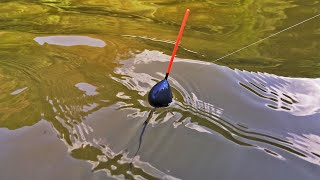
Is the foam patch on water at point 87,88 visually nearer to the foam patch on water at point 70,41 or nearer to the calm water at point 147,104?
the calm water at point 147,104

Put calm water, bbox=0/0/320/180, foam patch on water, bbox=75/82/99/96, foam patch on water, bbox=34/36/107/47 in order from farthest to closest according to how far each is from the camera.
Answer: foam patch on water, bbox=34/36/107/47
foam patch on water, bbox=75/82/99/96
calm water, bbox=0/0/320/180

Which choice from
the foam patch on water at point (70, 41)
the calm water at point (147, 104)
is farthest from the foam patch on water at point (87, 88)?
the foam patch on water at point (70, 41)

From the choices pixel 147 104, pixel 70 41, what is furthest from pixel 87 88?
pixel 70 41

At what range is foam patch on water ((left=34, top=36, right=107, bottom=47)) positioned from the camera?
2.93 m

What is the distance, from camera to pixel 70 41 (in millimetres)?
2979

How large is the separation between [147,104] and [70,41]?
1.08 m

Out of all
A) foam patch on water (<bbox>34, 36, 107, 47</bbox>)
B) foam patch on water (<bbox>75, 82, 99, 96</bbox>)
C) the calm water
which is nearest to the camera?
the calm water

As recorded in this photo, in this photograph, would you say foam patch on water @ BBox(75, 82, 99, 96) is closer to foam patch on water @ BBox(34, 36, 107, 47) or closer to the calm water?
the calm water

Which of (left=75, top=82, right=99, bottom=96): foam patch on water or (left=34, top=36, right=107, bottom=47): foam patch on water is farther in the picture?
(left=34, top=36, right=107, bottom=47): foam patch on water

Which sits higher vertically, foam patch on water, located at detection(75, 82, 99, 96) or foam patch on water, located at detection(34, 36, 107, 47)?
foam patch on water, located at detection(34, 36, 107, 47)

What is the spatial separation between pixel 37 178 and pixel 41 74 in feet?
3.10

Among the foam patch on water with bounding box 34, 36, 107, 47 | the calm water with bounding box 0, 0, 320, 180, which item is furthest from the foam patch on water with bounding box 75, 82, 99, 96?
the foam patch on water with bounding box 34, 36, 107, 47

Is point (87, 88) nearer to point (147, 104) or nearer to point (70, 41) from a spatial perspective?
point (147, 104)

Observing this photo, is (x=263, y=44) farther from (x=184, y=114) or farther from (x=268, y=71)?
(x=184, y=114)
